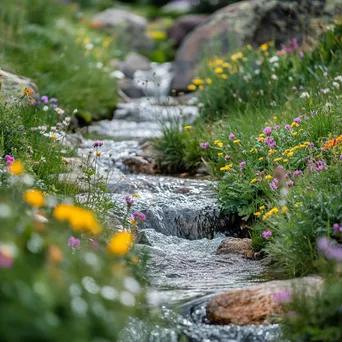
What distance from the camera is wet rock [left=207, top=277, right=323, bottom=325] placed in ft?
12.0

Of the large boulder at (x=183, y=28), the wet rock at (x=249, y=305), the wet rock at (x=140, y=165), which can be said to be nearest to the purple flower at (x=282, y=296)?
the wet rock at (x=249, y=305)

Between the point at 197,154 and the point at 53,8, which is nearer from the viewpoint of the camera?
the point at 197,154

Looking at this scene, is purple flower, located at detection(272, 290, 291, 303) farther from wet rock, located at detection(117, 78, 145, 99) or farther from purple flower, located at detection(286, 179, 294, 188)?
wet rock, located at detection(117, 78, 145, 99)

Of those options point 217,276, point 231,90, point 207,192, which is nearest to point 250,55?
point 231,90

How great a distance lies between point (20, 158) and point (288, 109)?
293 cm

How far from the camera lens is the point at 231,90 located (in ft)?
27.4

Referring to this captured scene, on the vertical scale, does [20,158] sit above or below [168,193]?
above

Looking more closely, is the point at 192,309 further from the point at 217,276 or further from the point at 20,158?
the point at 20,158

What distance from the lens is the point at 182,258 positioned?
488 centimetres

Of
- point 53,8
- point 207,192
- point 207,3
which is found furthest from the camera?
point 207,3

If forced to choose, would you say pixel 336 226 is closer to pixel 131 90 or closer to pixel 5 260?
pixel 5 260

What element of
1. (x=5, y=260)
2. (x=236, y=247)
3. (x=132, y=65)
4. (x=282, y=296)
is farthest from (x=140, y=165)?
(x=132, y=65)

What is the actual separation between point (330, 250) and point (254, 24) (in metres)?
8.32

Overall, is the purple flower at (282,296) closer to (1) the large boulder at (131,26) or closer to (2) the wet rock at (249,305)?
(2) the wet rock at (249,305)
